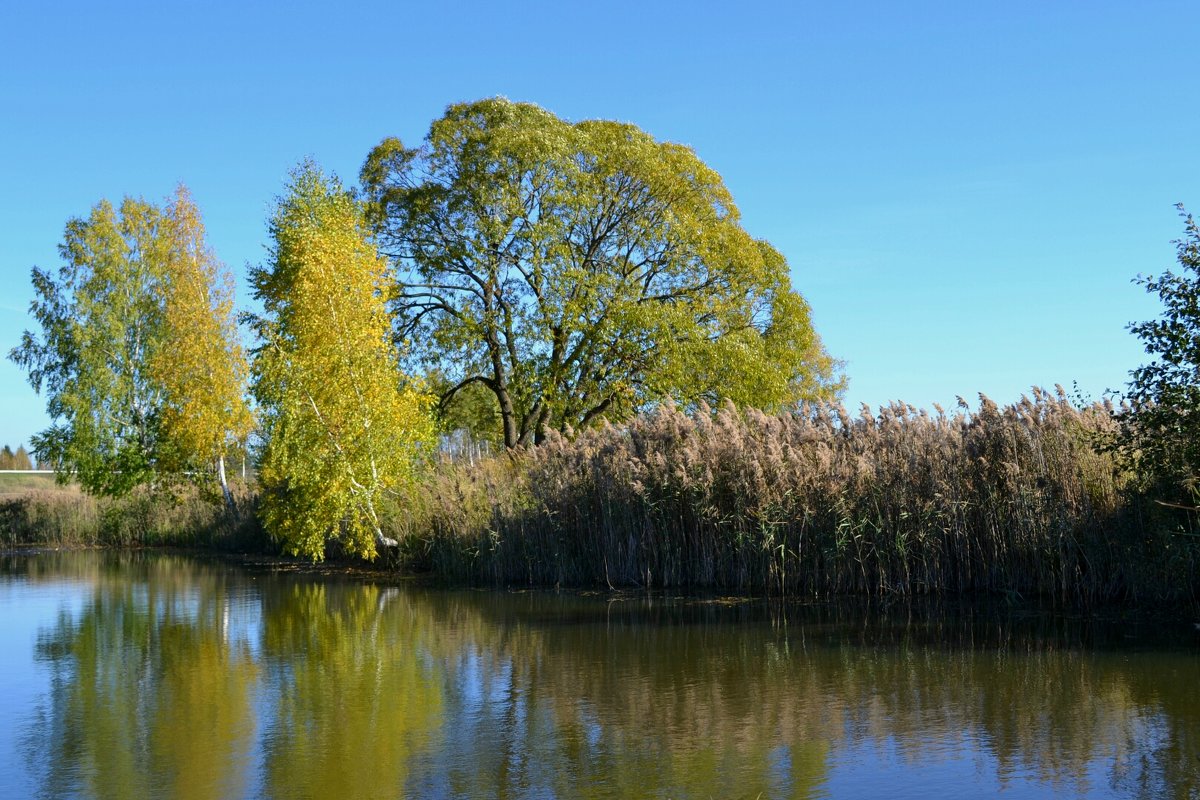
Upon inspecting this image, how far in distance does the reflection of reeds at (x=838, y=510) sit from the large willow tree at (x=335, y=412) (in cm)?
269

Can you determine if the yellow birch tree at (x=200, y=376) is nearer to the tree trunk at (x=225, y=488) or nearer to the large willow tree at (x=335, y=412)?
the tree trunk at (x=225, y=488)

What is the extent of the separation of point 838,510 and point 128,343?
31508 mm

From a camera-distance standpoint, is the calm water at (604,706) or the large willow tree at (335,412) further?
the large willow tree at (335,412)

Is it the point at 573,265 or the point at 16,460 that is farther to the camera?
the point at 16,460

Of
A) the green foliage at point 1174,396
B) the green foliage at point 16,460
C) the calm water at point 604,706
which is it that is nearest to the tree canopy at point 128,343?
the calm water at point 604,706

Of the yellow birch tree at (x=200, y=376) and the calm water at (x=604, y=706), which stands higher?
the yellow birch tree at (x=200, y=376)

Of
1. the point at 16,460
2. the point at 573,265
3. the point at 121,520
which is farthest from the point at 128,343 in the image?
the point at 16,460

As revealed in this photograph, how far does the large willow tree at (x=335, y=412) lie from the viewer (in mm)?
20828

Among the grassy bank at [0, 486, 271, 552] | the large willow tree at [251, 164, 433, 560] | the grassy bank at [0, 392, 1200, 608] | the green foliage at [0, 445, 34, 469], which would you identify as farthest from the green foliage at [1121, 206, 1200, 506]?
the green foliage at [0, 445, 34, 469]

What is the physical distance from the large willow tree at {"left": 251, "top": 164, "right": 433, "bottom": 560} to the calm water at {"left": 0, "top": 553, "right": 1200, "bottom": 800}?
5.82 meters

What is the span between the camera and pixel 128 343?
129ft

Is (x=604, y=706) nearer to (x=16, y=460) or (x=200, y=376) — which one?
(x=200, y=376)

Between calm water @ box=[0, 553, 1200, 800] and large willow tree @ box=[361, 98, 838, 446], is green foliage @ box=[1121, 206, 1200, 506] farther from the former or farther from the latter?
large willow tree @ box=[361, 98, 838, 446]

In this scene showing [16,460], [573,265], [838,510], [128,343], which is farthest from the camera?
[16,460]
